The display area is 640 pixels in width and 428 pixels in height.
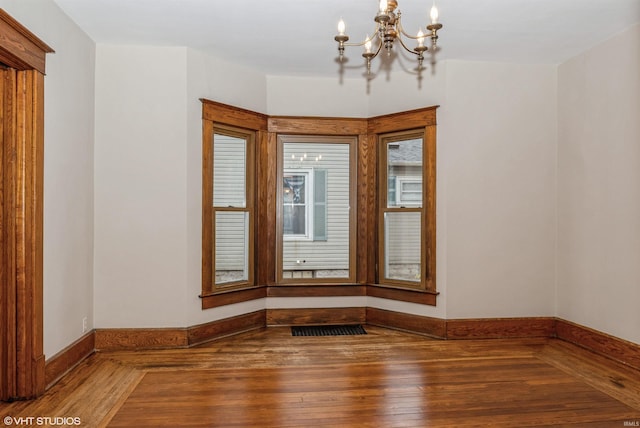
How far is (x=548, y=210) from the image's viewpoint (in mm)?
4672

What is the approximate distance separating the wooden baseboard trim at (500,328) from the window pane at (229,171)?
2.53 metres

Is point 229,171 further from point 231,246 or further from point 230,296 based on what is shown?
point 230,296

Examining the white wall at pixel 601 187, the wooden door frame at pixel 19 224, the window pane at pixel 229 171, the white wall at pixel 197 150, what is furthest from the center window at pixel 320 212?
the wooden door frame at pixel 19 224

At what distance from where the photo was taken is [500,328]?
4.62 metres

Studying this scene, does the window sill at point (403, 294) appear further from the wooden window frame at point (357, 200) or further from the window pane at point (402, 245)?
the window pane at point (402, 245)

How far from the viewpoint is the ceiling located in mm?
3406

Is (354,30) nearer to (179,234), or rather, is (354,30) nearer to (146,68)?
(146,68)

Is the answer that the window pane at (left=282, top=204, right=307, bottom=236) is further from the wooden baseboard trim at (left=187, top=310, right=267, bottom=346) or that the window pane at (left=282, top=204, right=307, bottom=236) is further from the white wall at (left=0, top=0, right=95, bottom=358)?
the white wall at (left=0, top=0, right=95, bottom=358)

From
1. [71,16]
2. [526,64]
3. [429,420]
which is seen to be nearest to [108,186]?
[71,16]

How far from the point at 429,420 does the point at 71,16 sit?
3.93 metres

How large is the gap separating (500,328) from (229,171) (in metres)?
3.21

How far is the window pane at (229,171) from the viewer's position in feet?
15.2

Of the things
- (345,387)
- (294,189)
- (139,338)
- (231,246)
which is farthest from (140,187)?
(345,387)

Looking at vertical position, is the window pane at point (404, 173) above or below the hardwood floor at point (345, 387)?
above
